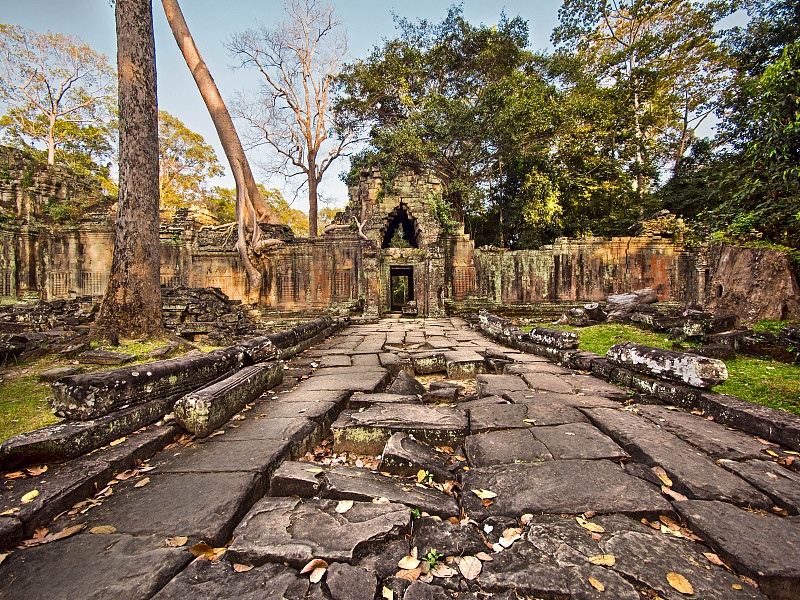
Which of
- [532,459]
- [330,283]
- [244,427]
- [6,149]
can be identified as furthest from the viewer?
[6,149]

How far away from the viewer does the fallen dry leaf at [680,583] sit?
118 cm

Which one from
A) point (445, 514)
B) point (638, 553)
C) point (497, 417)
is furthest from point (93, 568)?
point (497, 417)

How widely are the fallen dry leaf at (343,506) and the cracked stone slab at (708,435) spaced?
225 cm

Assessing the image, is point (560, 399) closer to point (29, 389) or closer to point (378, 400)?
point (378, 400)

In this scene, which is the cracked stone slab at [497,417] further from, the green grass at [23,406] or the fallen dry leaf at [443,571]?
the green grass at [23,406]

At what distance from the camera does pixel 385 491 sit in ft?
6.05

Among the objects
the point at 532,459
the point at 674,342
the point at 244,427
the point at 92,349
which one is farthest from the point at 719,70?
the point at 92,349

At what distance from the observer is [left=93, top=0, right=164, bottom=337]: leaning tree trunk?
5223 millimetres

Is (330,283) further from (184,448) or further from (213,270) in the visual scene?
(184,448)

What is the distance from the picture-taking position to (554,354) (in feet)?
16.0

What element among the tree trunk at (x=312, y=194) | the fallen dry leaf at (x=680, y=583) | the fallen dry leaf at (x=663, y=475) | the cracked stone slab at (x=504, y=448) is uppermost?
the tree trunk at (x=312, y=194)

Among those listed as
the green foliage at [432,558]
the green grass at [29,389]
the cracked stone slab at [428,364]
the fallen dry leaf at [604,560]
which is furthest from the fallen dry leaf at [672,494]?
the green grass at [29,389]

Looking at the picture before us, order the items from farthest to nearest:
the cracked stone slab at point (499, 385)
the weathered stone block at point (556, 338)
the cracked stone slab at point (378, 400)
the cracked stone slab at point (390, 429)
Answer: the weathered stone block at point (556, 338), the cracked stone slab at point (499, 385), the cracked stone slab at point (378, 400), the cracked stone slab at point (390, 429)

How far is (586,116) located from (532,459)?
1809 cm
